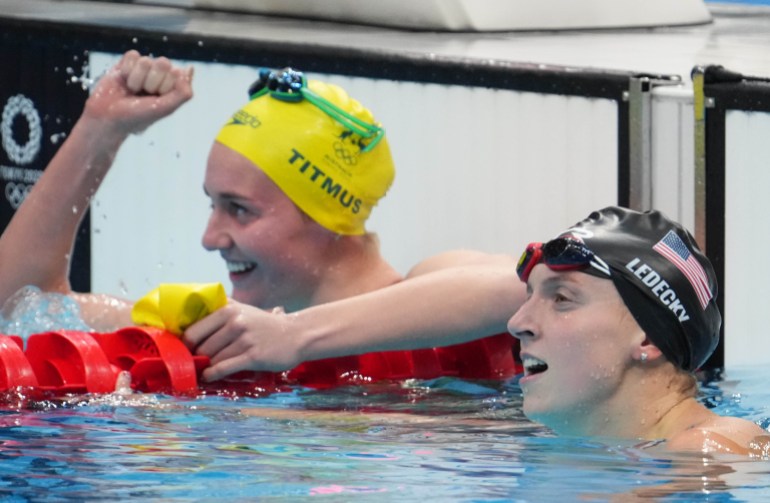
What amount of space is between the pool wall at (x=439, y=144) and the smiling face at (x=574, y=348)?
1.49 metres

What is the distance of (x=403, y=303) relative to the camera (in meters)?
4.15

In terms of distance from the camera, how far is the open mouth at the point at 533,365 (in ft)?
10.2

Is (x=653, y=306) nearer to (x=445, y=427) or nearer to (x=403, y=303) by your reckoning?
(x=445, y=427)

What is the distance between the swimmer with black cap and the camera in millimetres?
3062

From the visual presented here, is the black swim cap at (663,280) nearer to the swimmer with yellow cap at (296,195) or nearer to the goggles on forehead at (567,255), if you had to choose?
the goggles on forehead at (567,255)

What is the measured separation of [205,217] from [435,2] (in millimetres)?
1474

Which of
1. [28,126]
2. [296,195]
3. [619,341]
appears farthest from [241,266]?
[28,126]

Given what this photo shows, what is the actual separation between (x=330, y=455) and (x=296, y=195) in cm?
144

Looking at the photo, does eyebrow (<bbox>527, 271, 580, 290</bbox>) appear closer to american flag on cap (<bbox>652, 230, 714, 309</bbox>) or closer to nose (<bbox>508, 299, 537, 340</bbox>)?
nose (<bbox>508, 299, 537, 340</bbox>)

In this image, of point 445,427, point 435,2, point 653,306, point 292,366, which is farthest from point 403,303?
point 435,2

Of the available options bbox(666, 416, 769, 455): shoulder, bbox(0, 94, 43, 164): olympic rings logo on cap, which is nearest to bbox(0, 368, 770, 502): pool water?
bbox(666, 416, 769, 455): shoulder

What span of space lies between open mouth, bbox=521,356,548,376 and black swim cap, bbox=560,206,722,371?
0.21m

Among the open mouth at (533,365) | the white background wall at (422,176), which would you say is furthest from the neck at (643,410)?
the white background wall at (422,176)

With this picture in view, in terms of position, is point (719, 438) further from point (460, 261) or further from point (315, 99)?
point (315, 99)
